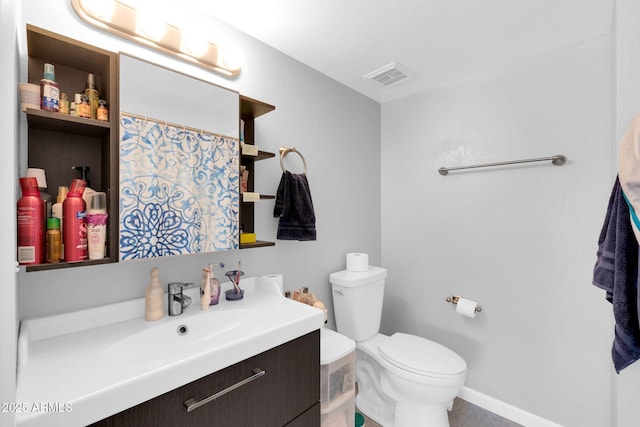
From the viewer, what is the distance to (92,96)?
1.01 metres

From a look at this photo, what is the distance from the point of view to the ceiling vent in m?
1.86

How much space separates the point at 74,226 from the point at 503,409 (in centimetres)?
242

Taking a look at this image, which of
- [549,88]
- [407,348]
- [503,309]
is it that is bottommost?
[407,348]

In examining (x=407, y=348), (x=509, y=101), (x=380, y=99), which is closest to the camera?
(x=407, y=348)

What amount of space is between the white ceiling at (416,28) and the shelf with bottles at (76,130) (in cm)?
56

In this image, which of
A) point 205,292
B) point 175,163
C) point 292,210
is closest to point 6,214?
point 175,163

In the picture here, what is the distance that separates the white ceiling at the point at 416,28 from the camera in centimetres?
133

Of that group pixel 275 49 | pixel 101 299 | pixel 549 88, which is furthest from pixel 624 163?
pixel 101 299

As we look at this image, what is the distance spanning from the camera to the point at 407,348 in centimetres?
170

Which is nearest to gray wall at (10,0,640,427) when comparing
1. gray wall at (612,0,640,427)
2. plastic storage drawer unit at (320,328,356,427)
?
gray wall at (612,0,640,427)

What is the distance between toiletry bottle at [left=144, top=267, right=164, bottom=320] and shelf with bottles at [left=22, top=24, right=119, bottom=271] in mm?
171

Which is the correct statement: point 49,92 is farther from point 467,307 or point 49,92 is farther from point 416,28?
point 467,307

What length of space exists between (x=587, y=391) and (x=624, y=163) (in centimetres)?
140

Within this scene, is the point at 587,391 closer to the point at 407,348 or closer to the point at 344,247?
the point at 407,348
